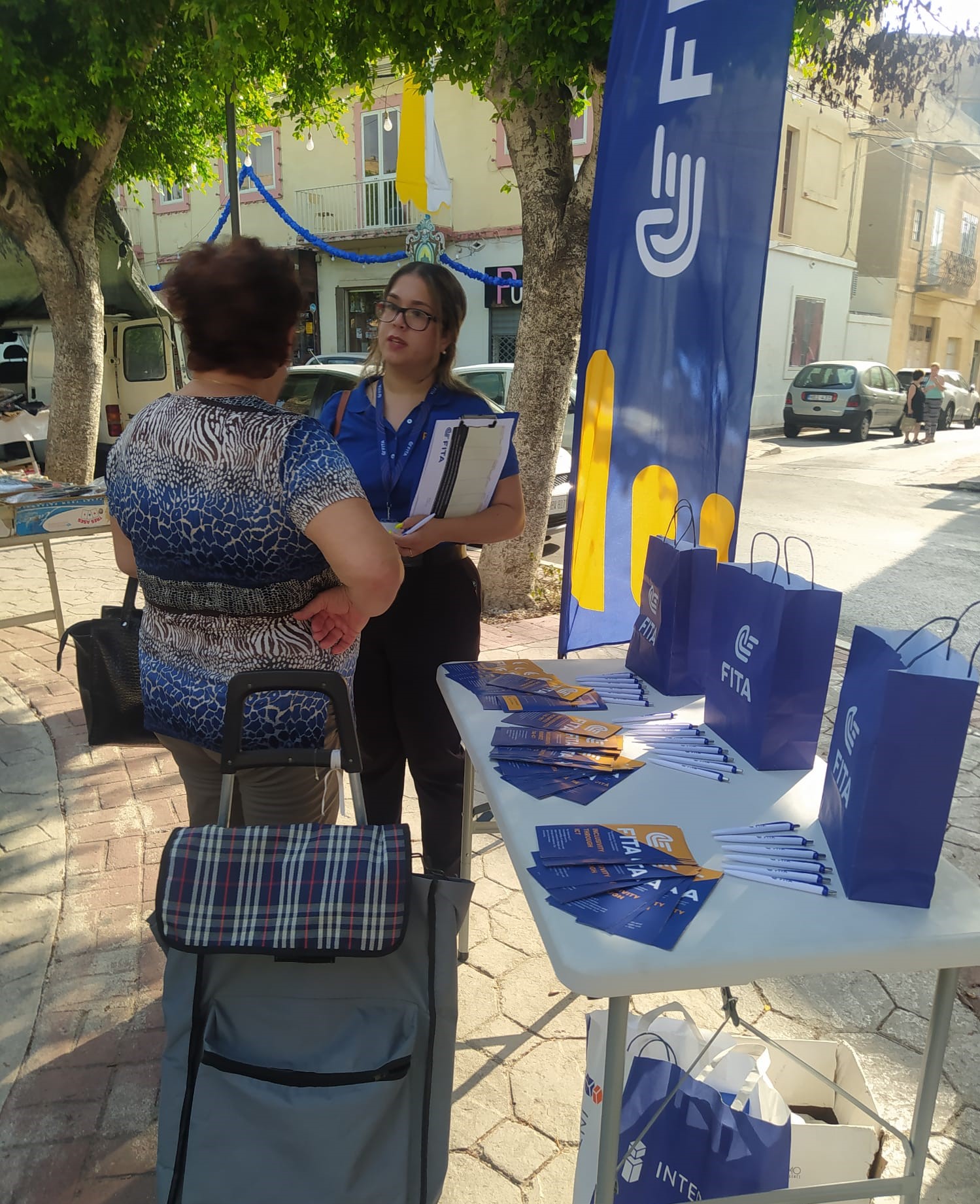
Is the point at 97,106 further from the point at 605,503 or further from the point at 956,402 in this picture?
the point at 956,402

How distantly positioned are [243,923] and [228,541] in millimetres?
622

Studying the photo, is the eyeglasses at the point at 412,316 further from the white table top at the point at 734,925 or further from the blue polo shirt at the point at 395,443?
the white table top at the point at 734,925

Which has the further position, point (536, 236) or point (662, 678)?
point (536, 236)

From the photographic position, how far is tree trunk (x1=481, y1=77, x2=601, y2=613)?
5125mm

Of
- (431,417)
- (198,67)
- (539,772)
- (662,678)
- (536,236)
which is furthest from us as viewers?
(198,67)

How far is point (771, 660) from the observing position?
5.29ft

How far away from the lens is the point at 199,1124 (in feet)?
4.76

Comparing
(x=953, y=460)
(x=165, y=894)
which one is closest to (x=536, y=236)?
(x=165, y=894)

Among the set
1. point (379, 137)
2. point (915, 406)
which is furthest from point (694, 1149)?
point (379, 137)

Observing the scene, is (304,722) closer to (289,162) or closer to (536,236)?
(536,236)

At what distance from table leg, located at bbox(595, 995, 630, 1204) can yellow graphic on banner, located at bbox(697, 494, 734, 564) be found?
1.71 metres

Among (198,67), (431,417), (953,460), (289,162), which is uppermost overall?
(289,162)

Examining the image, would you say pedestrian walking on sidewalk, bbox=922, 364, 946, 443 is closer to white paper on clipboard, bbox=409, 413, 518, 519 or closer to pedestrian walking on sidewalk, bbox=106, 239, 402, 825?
white paper on clipboard, bbox=409, 413, 518, 519

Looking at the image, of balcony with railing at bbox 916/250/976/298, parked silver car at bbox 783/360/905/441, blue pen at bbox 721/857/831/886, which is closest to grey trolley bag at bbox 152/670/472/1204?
blue pen at bbox 721/857/831/886
